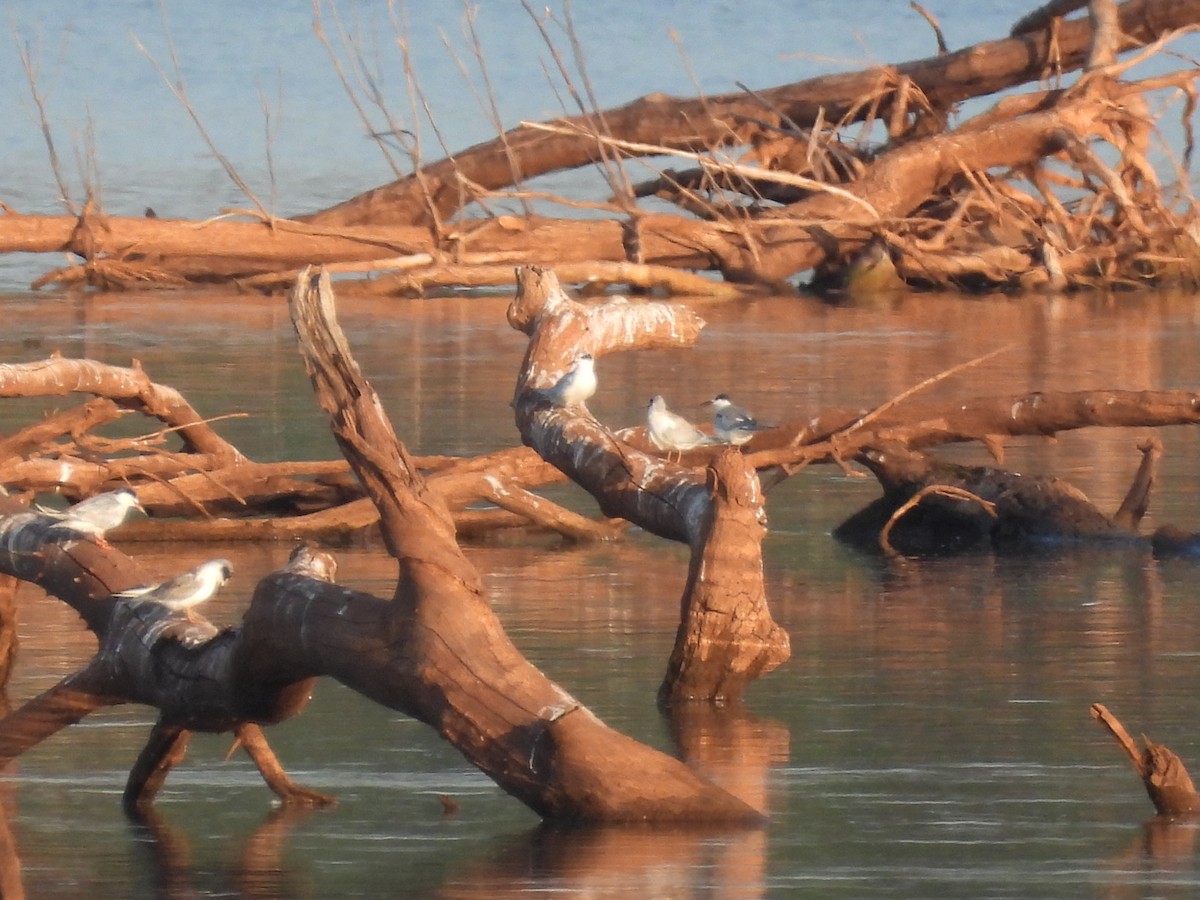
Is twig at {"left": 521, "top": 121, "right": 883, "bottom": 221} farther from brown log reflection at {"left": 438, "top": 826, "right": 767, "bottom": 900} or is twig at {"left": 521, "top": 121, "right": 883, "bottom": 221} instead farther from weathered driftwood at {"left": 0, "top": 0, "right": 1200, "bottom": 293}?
brown log reflection at {"left": 438, "top": 826, "right": 767, "bottom": 900}

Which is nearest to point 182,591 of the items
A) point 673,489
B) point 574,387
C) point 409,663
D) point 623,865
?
point 409,663

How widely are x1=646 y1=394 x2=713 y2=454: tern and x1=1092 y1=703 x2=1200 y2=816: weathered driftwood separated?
4.04 metres

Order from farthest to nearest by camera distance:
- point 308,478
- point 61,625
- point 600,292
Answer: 1. point 600,292
2. point 308,478
3. point 61,625

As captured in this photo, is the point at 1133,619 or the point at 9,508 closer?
the point at 9,508

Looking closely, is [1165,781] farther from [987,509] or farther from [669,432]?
[987,509]

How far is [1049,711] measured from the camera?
6949mm

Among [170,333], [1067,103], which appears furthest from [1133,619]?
[1067,103]

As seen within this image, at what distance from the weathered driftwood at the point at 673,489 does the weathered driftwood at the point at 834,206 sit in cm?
1394

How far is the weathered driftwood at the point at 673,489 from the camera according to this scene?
692 cm

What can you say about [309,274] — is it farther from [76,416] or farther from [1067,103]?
[1067,103]

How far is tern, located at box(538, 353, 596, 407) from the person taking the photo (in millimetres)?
8234

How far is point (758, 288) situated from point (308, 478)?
47.9 ft

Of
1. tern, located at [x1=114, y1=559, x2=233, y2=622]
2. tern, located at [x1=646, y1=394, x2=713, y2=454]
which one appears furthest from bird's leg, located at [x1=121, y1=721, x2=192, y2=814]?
tern, located at [x1=646, y1=394, x2=713, y2=454]

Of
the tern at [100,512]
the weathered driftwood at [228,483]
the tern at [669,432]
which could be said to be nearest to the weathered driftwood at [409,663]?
the tern at [100,512]
